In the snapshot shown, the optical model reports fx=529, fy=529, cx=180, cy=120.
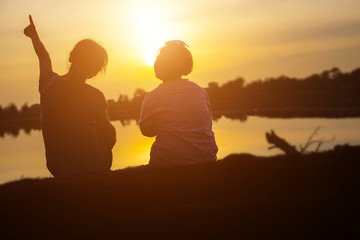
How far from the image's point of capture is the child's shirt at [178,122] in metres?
3.18

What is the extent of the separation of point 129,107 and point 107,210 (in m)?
14.0

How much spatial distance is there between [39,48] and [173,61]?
0.85 m

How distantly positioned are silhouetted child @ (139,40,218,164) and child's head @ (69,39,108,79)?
500 millimetres

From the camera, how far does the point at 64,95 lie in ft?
11.2

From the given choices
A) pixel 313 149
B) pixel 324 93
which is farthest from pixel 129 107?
pixel 324 93

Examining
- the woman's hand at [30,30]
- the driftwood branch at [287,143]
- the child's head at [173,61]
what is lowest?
the driftwood branch at [287,143]

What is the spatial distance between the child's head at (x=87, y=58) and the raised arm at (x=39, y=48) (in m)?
0.18

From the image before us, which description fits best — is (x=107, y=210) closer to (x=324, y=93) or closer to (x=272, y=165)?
(x=272, y=165)

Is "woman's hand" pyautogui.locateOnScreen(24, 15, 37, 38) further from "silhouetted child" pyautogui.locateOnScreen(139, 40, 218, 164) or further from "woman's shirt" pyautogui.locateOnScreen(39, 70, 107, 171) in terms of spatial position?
"silhouetted child" pyautogui.locateOnScreen(139, 40, 218, 164)

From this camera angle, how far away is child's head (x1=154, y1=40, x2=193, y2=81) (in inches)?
135

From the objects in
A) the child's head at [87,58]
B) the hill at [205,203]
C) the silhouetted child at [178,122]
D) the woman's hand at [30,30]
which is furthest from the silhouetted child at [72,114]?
the hill at [205,203]

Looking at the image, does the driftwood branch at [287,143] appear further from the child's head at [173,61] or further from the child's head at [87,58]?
the child's head at [87,58]

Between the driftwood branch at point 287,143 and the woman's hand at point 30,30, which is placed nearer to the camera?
the driftwood branch at point 287,143

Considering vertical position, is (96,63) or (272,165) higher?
(96,63)
